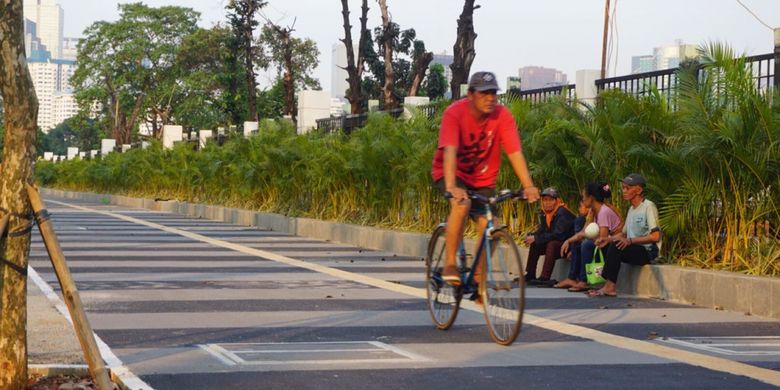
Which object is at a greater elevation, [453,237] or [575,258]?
[453,237]

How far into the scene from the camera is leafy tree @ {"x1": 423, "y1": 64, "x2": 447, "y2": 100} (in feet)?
181

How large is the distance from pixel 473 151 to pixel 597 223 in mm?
3720

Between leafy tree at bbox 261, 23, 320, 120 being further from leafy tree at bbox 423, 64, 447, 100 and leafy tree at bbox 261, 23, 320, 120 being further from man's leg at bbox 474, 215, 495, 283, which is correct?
man's leg at bbox 474, 215, 495, 283

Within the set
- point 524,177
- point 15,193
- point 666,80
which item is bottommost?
point 15,193

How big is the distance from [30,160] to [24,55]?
0.52m

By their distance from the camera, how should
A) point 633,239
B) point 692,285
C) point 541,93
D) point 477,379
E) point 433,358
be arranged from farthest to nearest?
point 541,93 → point 633,239 → point 692,285 → point 433,358 → point 477,379

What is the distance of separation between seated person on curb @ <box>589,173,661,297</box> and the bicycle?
119 inches

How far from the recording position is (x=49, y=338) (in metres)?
8.21

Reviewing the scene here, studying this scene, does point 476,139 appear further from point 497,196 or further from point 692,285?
point 692,285

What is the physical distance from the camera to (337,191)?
2258cm

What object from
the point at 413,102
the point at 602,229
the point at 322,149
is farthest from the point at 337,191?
the point at 602,229

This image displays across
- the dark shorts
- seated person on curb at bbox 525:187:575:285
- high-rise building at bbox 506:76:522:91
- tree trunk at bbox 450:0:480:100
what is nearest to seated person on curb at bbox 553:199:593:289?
seated person on curb at bbox 525:187:575:285

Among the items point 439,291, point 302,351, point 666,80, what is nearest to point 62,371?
point 302,351

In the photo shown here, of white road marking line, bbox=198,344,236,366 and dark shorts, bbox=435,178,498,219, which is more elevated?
dark shorts, bbox=435,178,498,219
